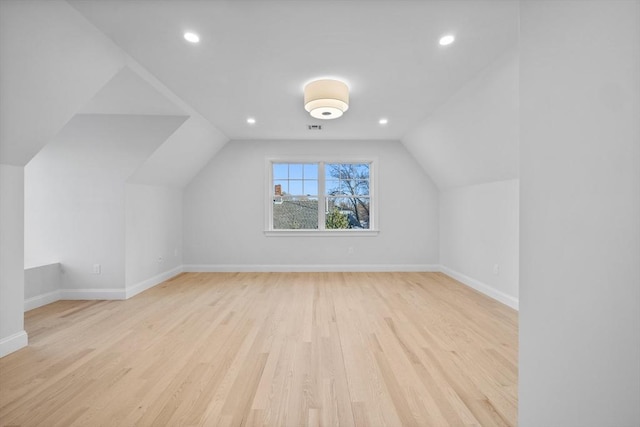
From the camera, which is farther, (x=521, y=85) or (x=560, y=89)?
(x=521, y=85)

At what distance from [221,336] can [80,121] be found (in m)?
3.44

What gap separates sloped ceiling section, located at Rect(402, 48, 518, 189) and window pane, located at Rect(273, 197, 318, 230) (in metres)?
2.28

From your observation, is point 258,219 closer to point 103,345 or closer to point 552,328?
point 103,345

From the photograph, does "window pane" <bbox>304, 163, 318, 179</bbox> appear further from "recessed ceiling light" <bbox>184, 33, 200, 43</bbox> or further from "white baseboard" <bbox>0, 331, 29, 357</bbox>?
"white baseboard" <bbox>0, 331, 29, 357</bbox>

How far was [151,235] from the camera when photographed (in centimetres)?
445

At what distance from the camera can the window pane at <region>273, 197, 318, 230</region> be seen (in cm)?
566

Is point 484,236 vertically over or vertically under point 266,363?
over

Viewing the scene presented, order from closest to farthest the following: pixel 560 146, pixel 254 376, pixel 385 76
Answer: pixel 560 146 < pixel 254 376 < pixel 385 76

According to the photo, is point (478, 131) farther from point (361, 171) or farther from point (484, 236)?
point (361, 171)

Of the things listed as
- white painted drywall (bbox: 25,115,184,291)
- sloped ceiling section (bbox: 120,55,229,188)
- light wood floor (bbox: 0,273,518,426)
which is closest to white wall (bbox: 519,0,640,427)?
light wood floor (bbox: 0,273,518,426)

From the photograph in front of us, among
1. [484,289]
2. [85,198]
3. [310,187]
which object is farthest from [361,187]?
[85,198]

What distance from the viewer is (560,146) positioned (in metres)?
0.91

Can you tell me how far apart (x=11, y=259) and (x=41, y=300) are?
165 centimetres

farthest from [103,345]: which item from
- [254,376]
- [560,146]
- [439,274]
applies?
[439,274]
